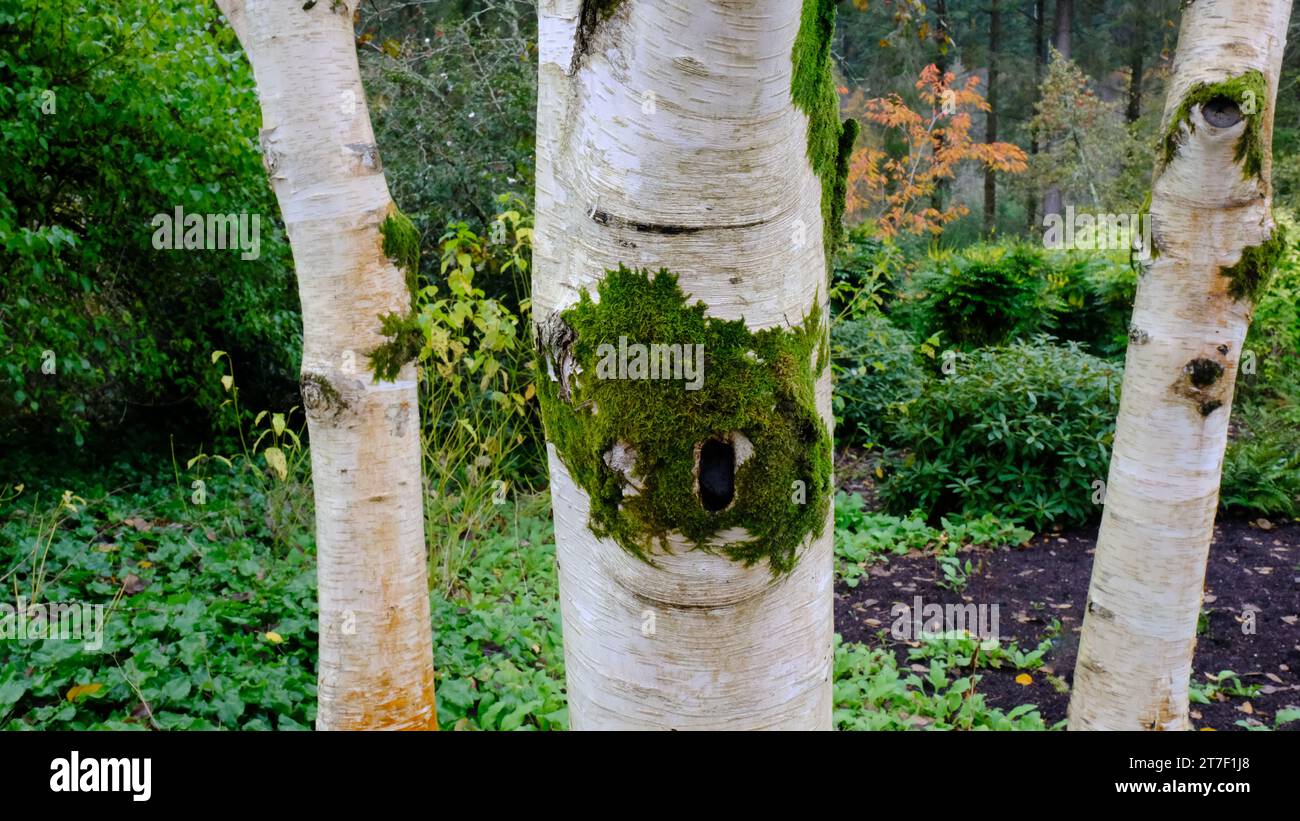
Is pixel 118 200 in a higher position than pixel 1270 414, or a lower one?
higher

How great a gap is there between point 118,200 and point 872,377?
20.6 ft

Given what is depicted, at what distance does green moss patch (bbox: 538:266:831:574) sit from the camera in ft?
3.76

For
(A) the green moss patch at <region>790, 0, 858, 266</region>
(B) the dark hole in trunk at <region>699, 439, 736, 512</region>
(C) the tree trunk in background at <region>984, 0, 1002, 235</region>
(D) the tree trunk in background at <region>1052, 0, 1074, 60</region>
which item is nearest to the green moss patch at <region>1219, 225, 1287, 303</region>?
(A) the green moss patch at <region>790, 0, 858, 266</region>

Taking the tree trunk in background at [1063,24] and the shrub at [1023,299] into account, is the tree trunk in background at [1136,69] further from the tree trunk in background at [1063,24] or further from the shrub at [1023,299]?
the shrub at [1023,299]

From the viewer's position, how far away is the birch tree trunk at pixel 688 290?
3.54 ft

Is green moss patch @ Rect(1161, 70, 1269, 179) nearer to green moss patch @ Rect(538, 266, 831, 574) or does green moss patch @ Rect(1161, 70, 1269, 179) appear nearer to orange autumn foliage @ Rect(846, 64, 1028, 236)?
green moss patch @ Rect(538, 266, 831, 574)

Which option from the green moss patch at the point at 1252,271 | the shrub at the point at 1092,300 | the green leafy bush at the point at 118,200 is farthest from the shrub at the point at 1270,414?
the green leafy bush at the point at 118,200

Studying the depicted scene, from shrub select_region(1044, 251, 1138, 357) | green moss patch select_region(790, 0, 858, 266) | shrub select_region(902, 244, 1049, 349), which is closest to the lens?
green moss patch select_region(790, 0, 858, 266)

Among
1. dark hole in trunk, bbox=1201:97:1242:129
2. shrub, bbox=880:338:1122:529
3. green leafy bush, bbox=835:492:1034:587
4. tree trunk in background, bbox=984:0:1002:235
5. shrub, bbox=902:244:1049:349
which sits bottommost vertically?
green leafy bush, bbox=835:492:1034:587

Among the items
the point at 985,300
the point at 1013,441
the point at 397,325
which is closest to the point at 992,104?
the point at 985,300

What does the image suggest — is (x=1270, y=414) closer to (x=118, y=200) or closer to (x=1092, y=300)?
(x=1092, y=300)

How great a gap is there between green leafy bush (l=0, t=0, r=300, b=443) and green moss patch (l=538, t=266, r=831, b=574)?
193 inches

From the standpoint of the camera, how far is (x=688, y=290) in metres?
1.14
